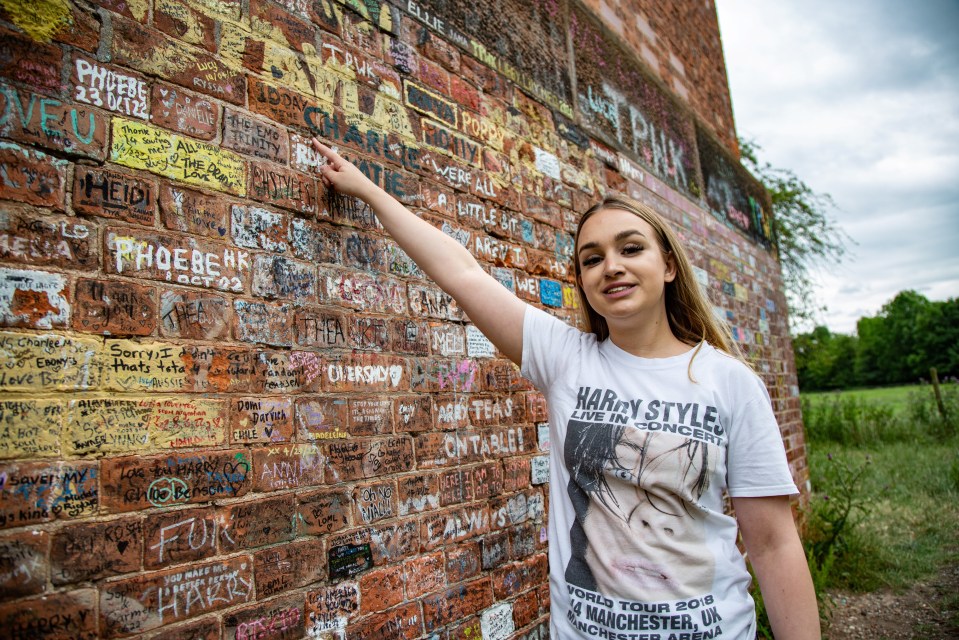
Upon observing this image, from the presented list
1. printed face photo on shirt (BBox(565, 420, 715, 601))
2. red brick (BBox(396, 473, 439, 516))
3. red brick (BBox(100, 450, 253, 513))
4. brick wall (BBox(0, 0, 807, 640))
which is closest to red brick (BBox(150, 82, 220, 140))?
brick wall (BBox(0, 0, 807, 640))

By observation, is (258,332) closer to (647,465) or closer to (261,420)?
(261,420)

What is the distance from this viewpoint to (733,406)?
1355 mm

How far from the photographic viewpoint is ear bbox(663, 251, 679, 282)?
5.29 ft

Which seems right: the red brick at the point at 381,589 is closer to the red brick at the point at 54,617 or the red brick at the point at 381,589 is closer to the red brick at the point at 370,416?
the red brick at the point at 370,416

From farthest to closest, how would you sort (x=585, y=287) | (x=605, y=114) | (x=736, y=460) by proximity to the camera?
1. (x=605, y=114)
2. (x=585, y=287)
3. (x=736, y=460)

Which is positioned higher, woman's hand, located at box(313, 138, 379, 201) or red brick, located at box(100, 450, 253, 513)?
woman's hand, located at box(313, 138, 379, 201)

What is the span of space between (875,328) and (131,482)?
71924 mm

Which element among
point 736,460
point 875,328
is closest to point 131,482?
point 736,460

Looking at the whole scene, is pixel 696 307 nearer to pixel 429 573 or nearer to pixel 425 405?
pixel 425 405

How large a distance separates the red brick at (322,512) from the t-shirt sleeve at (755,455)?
1040mm

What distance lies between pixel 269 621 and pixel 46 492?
Answer: 61 cm

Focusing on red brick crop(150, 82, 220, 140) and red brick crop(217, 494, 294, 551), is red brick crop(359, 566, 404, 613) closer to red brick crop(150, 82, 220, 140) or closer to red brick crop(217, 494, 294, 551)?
red brick crop(217, 494, 294, 551)

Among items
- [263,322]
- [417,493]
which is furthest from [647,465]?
[263,322]

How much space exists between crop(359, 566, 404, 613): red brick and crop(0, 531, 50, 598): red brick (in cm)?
80
